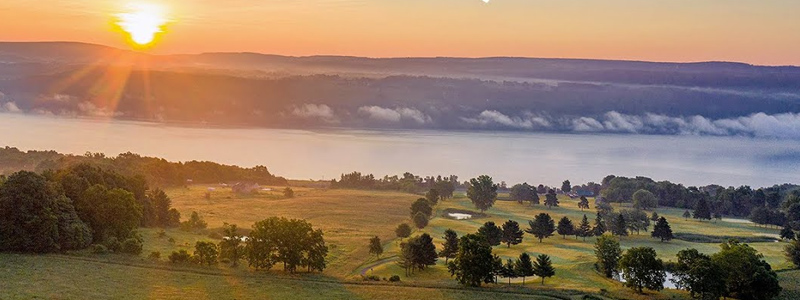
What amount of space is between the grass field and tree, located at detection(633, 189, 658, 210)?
1050 centimetres

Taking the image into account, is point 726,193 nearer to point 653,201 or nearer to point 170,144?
point 653,201

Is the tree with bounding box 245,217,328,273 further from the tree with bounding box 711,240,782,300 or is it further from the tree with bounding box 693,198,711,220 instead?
the tree with bounding box 693,198,711,220

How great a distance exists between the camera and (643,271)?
45.6 m

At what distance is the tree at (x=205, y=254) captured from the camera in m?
48.3

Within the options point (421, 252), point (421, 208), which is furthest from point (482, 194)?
point (421, 252)

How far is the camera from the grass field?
40.5 meters

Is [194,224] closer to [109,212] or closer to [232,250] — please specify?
[109,212]

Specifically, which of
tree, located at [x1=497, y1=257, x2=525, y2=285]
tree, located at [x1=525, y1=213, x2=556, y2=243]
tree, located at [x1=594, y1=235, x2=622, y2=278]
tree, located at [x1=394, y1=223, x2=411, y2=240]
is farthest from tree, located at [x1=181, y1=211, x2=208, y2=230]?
tree, located at [x1=594, y1=235, x2=622, y2=278]

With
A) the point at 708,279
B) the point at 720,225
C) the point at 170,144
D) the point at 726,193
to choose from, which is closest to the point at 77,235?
the point at 708,279

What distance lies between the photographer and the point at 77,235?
49438mm

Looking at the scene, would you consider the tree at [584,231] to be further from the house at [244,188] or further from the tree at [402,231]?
the house at [244,188]

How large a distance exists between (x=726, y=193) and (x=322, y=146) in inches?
3928

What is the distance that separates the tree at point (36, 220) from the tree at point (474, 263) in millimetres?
27233

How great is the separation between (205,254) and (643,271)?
29.9 m
